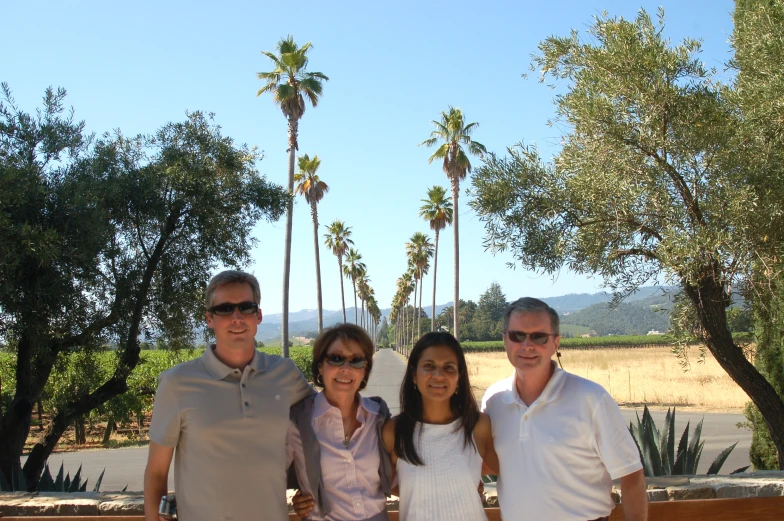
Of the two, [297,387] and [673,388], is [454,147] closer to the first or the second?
[673,388]

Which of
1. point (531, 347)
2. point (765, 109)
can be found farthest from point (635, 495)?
point (765, 109)

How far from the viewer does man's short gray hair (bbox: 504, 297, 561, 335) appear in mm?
3033

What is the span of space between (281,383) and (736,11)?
8040 mm

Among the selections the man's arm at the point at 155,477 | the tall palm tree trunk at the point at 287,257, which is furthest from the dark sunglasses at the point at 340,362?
the tall palm tree trunk at the point at 287,257

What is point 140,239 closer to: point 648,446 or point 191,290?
point 191,290

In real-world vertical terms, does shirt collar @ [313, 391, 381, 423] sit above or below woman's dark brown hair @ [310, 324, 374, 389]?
below

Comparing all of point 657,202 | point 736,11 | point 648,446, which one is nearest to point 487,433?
point 648,446

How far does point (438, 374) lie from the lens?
296 cm

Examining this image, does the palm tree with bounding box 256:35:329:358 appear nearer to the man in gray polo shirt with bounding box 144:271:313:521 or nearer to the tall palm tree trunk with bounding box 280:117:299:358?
the tall palm tree trunk with bounding box 280:117:299:358

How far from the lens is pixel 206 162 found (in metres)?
8.95

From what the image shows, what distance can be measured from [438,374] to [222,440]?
0.96 meters

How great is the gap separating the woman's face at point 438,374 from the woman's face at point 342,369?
29cm

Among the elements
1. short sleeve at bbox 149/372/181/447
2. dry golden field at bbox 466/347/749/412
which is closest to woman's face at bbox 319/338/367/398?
short sleeve at bbox 149/372/181/447

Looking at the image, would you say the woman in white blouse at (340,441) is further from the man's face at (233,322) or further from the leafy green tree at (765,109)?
the leafy green tree at (765,109)
